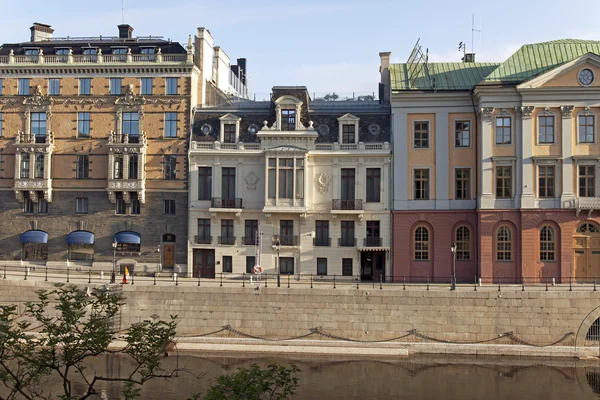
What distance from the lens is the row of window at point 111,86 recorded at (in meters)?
55.6

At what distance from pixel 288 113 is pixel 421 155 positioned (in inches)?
407

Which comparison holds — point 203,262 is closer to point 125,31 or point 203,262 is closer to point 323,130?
point 323,130

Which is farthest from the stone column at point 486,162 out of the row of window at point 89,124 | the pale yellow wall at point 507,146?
the row of window at point 89,124

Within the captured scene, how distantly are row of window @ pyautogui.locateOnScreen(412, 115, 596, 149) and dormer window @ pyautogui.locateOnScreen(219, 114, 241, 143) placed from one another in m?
13.2

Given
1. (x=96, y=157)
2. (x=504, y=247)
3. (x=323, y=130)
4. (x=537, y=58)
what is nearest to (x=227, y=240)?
(x=323, y=130)

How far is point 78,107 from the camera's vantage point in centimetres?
5581

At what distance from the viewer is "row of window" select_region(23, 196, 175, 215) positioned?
55.0 meters

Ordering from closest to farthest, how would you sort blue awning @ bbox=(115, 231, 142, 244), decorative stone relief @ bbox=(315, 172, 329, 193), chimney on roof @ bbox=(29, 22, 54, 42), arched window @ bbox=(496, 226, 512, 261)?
arched window @ bbox=(496, 226, 512, 261) < decorative stone relief @ bbox=(315, 172, 329, 193) < blue awning @ bbox=(115, 231, 142, 244) < chimney on roof @ bbox=(29, 22, 54, 42)

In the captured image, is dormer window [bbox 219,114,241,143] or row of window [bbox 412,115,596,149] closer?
row of window [bbox 412,115,596,149]

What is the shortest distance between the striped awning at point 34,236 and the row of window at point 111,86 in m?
10.7

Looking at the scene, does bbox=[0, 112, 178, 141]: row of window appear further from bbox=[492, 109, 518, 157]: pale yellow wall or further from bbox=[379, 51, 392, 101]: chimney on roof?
bbox=[492, 109, 518, 157]: pale yellow wall

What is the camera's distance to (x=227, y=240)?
53750 mm

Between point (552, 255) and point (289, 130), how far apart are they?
20.6 m

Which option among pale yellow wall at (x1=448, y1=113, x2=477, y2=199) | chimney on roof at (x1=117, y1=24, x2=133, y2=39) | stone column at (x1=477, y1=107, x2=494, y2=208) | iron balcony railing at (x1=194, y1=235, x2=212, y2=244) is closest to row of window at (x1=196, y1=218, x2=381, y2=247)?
iron balcony railing at (x1=194, y1=235, x2=212, y2=244)
